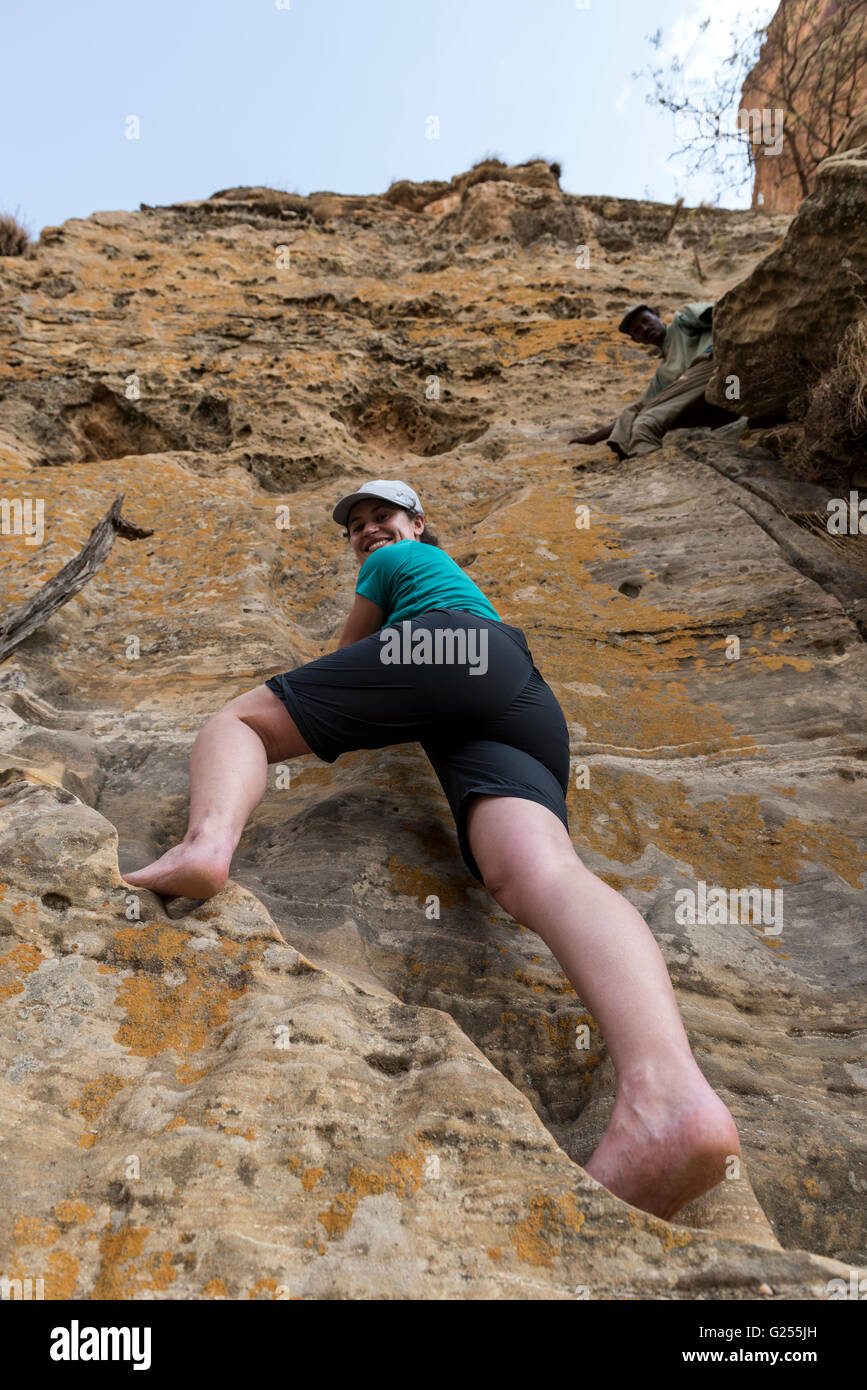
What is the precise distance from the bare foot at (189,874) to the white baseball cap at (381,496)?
1521mm

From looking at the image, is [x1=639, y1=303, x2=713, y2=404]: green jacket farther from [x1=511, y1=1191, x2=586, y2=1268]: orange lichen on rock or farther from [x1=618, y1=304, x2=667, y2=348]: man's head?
[x1=511, y1=1191, x2=586, y2=1268]: orange lichen on rock

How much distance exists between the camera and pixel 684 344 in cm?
582

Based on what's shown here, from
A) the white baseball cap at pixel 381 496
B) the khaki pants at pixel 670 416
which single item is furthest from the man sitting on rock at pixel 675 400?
A: the white baseball cap at pixel 381 496

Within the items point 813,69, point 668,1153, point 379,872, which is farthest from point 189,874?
point 813,69

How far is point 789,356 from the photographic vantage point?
15.3 ft

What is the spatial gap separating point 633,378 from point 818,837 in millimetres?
5253

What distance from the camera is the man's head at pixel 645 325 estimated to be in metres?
6.67

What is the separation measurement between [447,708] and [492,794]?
291 millimetres

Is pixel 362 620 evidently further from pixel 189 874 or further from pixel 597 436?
pixel 597 436

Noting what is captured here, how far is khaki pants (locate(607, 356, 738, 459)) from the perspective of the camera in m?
5.39

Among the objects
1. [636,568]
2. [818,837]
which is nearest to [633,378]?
[636,568]

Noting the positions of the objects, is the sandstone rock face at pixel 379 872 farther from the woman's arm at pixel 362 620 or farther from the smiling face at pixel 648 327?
the smiling face at pixel 648 327

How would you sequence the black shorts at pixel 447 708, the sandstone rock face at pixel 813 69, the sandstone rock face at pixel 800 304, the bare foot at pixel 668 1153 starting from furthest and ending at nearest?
the sandstone rock face at pixel 813 69
the sandstone rock face at pixel 800 304
the black shorts at pixel 447 708
the bare foot at pixel 668 1153
